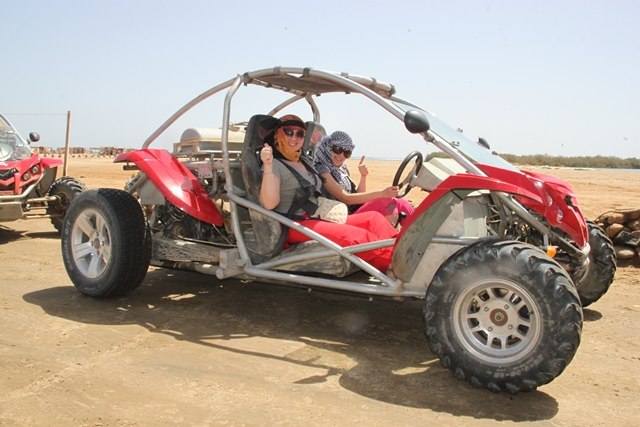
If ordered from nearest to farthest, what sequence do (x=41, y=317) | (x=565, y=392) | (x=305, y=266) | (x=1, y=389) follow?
(x=1, y=389), (x=565, y=392), (x=305, y=266), (x=41, y=317)

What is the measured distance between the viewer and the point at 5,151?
9695mm

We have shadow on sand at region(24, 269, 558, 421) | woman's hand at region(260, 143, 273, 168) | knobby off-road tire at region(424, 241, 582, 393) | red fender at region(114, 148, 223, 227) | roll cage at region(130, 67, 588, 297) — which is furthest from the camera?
red fender at region(114, 148, 223, 227)

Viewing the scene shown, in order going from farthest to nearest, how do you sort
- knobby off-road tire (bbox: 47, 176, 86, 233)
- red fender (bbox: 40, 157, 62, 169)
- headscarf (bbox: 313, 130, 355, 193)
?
red fender (bbox: 40, 157, 62, 169), knobby off-road tire (bbox: 47, 176, 86, 233), headscarf (bbox: 313, 130, 355, 193)

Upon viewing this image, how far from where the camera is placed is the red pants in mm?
4547

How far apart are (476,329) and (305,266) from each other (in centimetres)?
140

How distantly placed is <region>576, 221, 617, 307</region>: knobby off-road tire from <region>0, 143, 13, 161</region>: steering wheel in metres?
8.14

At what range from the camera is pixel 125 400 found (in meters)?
3.50

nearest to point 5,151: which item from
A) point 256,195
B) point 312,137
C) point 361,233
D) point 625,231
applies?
point 312,137

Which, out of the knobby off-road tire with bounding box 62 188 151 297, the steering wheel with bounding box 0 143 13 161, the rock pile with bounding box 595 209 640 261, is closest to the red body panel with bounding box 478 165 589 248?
the knobby off-road tire with bounding box 62 188 151 297

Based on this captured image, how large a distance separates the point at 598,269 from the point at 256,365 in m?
3.18

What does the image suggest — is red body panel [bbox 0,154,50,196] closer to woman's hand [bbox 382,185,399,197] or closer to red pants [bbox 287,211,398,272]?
red pants [bbox 287,211,398,272]

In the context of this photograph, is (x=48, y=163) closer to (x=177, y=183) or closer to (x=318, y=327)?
(x=177, y=183)

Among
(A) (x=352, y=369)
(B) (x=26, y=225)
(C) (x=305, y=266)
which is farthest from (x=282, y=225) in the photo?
(B) (x=26, y=225)

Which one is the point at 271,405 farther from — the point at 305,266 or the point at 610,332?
the point at 610,332
